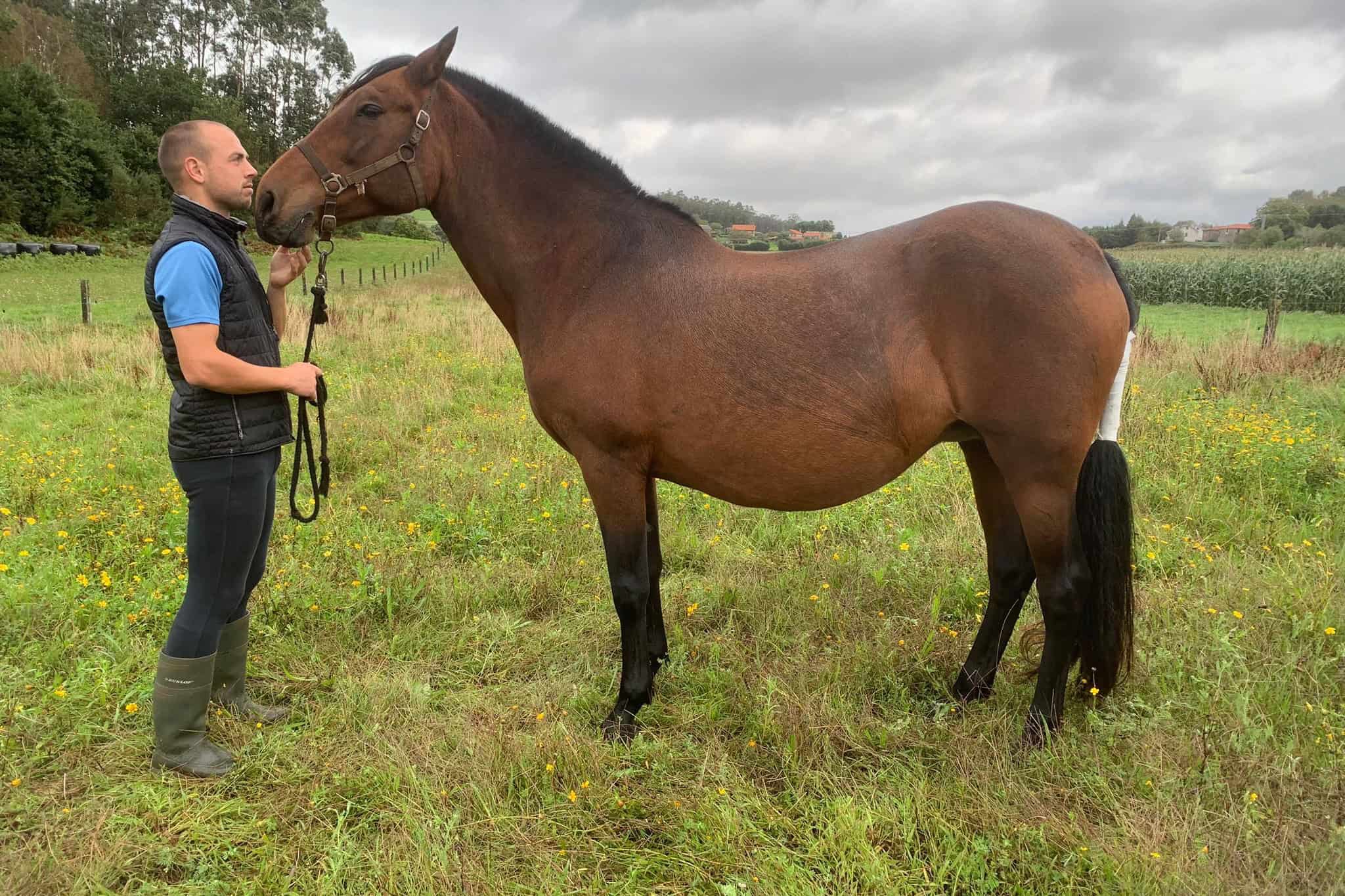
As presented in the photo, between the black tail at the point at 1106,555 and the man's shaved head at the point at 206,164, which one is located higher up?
the man's shaved head at the point at 206,164

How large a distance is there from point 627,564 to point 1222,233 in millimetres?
62539

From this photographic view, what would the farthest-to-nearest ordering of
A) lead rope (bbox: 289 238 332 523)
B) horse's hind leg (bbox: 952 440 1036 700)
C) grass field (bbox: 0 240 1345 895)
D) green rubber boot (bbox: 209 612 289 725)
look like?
horse's hind leg (bbox: 952 440 1036 700) → green rubber boot (bbox: 209 612 289 725) → lead rope (bbox: 289 238 332 523) → grass field (bbox: 0 240 1345 895)

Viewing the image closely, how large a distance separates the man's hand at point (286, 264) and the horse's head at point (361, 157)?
0.36 ft

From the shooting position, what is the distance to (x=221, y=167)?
252 cm

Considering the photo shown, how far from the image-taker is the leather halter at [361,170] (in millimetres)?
2676

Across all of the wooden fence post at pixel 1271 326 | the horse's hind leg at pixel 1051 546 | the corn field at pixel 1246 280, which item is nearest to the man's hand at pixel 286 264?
the horse's hind leg at pixel 1051 546

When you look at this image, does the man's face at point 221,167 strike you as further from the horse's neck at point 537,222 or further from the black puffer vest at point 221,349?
the horse's neck at point 537,222

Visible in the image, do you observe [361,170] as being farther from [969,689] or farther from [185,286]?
[969,689]

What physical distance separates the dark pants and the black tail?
3.30 m

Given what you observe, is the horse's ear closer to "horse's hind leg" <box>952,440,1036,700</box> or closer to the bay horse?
the bay horse

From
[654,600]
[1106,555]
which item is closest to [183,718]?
[654,600]

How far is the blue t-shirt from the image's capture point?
2.34 m

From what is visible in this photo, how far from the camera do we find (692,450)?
9.00 ft

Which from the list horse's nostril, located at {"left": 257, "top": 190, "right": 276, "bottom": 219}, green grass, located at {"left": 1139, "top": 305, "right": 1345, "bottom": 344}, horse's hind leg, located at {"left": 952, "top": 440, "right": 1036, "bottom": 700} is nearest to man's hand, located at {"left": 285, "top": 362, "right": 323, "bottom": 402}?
horse's nostril, located at {"left": 257, "top": 190, "right": 276, "bottom": 219}
